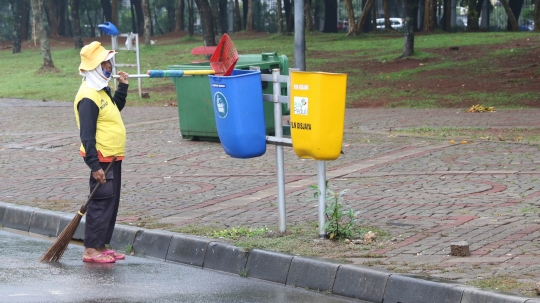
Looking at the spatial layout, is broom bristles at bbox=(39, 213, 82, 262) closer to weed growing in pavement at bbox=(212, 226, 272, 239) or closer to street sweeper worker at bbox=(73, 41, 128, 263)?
street sweeper worker at bbox=(73, 41, 128, 263)

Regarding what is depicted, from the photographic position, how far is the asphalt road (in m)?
6.12

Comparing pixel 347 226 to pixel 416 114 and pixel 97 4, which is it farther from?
pixel 97 4

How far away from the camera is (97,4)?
6519 centimetres

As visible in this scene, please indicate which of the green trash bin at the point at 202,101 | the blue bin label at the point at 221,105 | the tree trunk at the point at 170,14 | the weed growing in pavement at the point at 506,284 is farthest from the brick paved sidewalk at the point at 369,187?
the tree trunk at the point at 170,14

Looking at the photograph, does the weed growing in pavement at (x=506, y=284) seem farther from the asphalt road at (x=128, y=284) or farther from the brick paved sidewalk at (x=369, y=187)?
the asphalt road at (x=128, y=284)

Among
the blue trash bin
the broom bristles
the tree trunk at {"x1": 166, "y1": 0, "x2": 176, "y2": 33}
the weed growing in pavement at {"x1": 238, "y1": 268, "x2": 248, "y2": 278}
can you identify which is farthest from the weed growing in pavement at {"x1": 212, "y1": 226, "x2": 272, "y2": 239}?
the tree trunk at {"x1": 166, "y1": 0, "x2": 176, "y2": 33}

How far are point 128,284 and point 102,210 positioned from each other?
3.62 feet

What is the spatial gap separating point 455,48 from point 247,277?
988 inches

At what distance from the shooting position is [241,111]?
7043mm

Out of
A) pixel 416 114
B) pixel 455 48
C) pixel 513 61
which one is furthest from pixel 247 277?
pixel 455 48

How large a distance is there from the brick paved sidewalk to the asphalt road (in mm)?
723

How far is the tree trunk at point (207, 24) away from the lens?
33.8 meters

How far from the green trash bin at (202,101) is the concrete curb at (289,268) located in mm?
5534

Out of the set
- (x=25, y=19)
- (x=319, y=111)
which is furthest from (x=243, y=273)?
(x=25, y=19)
